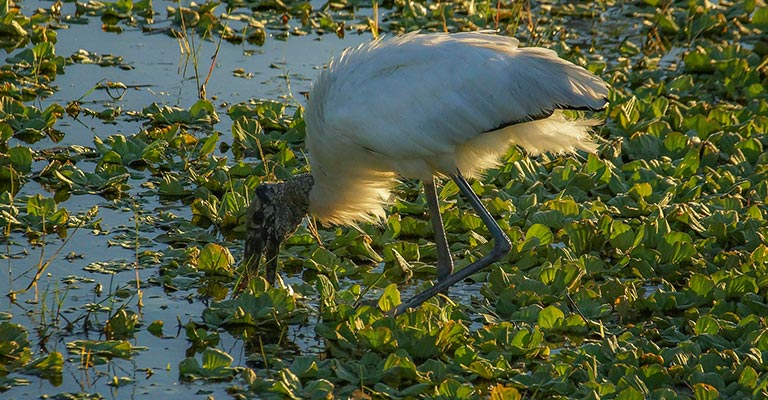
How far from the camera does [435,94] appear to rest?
5570mm

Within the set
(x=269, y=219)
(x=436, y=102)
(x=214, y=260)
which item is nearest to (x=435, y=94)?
(x=436, y=102)

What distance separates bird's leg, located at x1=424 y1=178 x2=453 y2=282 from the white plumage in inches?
8.8

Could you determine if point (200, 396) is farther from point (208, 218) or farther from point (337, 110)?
point (208, 218)

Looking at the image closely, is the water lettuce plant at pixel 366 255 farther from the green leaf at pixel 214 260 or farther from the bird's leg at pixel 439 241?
the bird's leg at pixel 439 241

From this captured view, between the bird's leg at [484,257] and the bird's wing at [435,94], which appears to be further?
the bird's leg at [484,257]

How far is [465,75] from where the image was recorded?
562cm

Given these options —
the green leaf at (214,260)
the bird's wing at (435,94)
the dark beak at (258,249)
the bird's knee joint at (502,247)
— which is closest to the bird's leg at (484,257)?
the bird's knee joint at (502,247)

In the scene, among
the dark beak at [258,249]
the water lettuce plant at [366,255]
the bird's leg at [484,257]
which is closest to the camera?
the water lettuce plant at [366,255]

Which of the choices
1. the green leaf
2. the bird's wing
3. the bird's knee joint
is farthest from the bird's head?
the bird's knee joint

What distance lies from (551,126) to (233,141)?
2.51 meters

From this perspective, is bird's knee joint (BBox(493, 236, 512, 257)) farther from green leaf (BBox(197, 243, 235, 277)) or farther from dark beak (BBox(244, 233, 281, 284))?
green leaf (BBox(197, 243, 235, 277))

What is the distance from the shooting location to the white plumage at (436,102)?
554 centimetres

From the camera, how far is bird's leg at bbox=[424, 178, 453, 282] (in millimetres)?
5996

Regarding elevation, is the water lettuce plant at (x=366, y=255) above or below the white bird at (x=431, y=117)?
below
